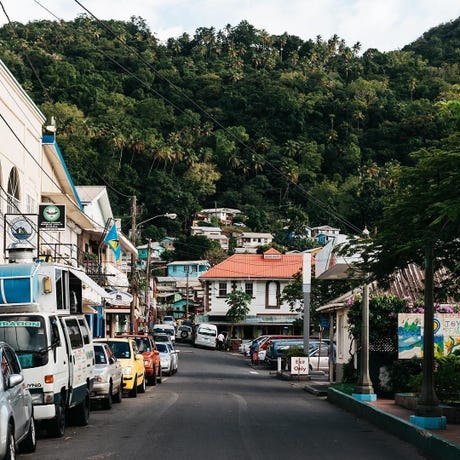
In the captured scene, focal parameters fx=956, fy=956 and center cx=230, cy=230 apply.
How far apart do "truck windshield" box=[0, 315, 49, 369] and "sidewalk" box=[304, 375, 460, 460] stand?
6.30 meters

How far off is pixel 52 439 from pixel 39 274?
112 inches

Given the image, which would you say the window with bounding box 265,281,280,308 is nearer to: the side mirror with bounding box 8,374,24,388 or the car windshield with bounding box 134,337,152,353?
the car windshield with bounding box 134,337,152,353

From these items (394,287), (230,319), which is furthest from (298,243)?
(394,287)

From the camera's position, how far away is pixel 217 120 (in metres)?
133

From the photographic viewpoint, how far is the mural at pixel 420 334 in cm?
2545

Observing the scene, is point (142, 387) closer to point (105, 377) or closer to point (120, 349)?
point (120, 349)

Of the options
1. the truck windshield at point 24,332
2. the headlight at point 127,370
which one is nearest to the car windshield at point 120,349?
the headlight at point 127,370

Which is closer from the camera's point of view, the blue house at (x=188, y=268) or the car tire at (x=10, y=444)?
the car tire at (x=10, y=444)

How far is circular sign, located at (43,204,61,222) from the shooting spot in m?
31.7

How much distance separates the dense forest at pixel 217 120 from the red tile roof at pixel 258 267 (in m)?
27.3

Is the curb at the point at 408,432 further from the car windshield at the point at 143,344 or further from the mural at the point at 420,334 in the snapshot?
the car windshield at the point at 143,344

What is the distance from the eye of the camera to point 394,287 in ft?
99.7

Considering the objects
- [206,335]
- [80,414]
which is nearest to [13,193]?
[80,414]

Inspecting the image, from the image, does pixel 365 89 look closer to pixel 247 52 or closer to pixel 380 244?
pixel 247 52
